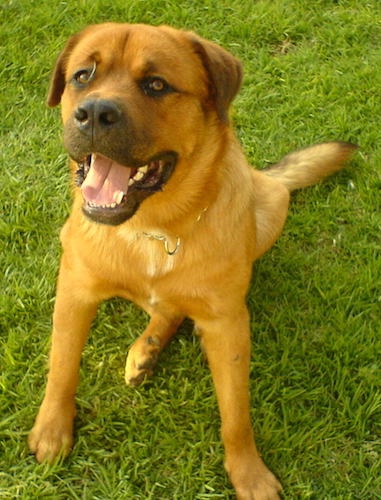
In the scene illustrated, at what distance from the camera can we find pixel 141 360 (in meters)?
3.40

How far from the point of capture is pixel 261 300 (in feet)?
12.5

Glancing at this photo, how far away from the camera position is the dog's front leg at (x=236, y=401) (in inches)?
117

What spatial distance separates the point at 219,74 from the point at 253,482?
1.68 metres

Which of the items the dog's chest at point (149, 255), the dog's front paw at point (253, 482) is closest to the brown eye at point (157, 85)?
the dog's chest at point (149, 255)

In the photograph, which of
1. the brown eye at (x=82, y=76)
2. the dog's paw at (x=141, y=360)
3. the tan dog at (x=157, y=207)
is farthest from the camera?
the dog's paw at (x=141, y=360)

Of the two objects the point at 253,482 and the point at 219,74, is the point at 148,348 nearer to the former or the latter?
the point at 253,482

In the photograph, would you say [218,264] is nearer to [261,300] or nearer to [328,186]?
[261,300]

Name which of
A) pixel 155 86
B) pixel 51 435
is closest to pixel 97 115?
pixel 155 86

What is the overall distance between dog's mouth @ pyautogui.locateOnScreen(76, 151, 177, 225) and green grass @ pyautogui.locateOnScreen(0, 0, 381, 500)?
3.66ft

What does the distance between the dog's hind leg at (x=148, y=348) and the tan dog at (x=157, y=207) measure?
0.17 meters

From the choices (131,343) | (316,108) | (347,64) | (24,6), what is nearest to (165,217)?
(131,343)

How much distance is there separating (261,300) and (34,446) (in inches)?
53.1

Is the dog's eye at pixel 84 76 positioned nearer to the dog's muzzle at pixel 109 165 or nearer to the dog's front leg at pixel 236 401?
the dog's muzzle at pixel 109 165

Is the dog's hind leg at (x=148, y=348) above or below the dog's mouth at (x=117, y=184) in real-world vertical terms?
below
